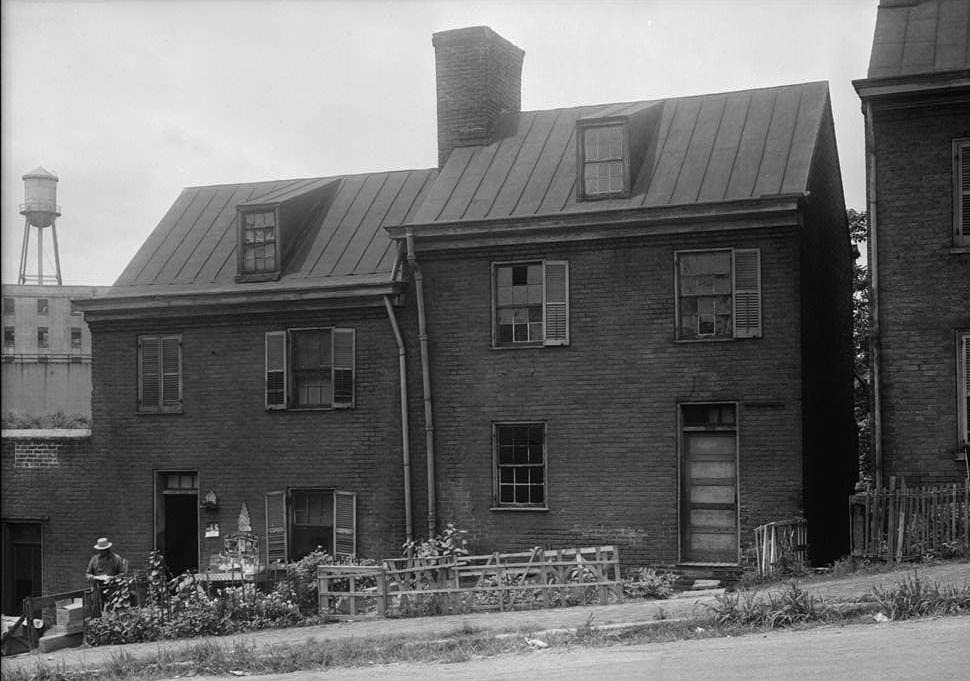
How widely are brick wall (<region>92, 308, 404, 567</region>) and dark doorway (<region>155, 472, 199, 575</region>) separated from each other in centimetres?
21

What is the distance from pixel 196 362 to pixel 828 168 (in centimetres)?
1200

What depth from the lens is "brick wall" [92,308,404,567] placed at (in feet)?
68.6

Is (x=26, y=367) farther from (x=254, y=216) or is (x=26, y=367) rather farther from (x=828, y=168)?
(x=828, y=168)

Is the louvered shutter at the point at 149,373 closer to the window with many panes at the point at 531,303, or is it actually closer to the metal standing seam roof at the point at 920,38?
the window with many panes at the point at 531,303

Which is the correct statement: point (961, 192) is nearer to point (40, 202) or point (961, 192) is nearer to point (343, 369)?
point (343, 369)

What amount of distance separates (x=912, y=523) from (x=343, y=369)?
9.83 m

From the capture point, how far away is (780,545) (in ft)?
56.7

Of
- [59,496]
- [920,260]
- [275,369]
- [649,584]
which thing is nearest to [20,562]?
[59,496]

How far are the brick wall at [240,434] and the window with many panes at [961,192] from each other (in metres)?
9.24

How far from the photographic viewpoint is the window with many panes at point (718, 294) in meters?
18.4

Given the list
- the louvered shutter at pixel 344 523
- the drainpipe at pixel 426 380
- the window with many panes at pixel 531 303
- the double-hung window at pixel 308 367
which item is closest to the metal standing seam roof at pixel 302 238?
the drainpipe at pixel 426 380

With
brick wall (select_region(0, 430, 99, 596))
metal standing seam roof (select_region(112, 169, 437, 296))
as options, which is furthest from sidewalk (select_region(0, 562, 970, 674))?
metal standing seam roof (select_region(112, 169, 437, 296))

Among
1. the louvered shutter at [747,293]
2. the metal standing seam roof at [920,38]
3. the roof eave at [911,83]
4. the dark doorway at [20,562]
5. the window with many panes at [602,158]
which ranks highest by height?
the metal standing seam roof at [920,38]

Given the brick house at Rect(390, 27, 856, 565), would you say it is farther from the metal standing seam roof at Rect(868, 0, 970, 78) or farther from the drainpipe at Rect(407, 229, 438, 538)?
the metal standing seam roof at Rect(868, 0, 970, 78)
